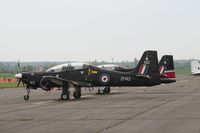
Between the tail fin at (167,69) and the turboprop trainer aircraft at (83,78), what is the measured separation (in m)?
9.82

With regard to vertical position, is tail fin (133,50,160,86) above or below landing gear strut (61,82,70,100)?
above

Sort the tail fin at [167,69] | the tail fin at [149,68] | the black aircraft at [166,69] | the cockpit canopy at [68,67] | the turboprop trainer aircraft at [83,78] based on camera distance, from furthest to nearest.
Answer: the black aircraft at [166,69], the tail fin at [167,69], the cockpit canopy at [68,67], the tail fin at [149,68], the turboprop trainer aircraft at [83,78]

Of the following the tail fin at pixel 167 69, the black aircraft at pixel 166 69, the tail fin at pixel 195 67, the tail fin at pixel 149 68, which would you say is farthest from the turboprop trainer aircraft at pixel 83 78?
the tail fin at pixel 195 67

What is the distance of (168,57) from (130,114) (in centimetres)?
2505

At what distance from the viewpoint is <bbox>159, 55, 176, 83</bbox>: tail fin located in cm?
3853

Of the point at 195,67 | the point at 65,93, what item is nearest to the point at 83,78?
the point at 65,93

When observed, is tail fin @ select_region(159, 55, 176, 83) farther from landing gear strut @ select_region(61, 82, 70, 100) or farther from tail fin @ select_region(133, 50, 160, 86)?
landing gear strut @ select_region(61, 82, 70, 100)

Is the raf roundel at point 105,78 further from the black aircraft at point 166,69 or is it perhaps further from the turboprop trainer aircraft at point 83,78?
the black aircraft at point 166,69

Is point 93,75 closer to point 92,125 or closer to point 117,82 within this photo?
point 117,82

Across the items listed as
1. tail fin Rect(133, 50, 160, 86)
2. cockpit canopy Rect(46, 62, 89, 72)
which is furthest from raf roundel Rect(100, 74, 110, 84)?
tail fin Rect(133, 50, 160, 86)

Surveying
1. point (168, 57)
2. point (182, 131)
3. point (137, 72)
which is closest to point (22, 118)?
point (182, 131)

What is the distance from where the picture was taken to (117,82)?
2839cm

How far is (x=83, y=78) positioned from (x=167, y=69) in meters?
13.7

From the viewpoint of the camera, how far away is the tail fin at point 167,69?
38.5m
